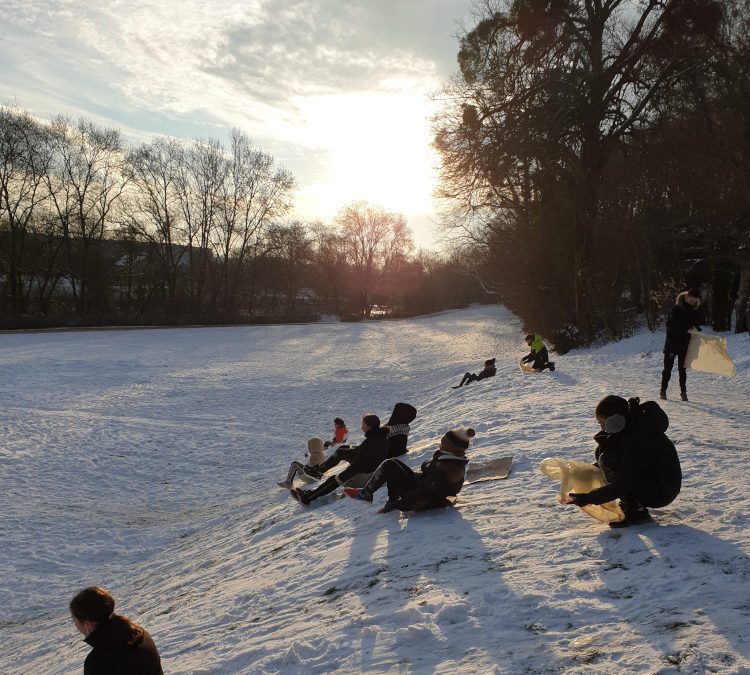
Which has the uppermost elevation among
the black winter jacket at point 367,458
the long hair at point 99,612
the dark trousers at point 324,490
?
the long hair at point 99,612

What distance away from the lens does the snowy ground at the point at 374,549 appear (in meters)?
3.24

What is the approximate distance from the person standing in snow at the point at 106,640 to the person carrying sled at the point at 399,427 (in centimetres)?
548

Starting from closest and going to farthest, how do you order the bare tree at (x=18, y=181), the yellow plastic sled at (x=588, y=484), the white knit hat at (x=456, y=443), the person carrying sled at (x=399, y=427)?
1. the yellow plastic sled at (x=588, y=484)
2. the white knit hat at (x=456, y=443)
3. the person carrying sled at (x=399, y=427)
4. the bare tree at (x=18, y=181)

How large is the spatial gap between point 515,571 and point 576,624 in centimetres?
76

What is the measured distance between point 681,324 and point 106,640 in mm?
9357

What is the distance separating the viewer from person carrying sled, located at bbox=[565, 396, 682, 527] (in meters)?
4.17

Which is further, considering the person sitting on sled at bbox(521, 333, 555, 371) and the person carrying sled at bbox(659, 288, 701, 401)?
the person sitting on sled at bbox(521, 333, 555, 371)

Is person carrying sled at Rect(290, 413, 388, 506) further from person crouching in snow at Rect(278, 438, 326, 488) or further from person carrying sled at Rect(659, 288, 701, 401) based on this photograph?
person carrying sled at Rect(659, 288, 701, 401)

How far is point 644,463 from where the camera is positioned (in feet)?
13.7

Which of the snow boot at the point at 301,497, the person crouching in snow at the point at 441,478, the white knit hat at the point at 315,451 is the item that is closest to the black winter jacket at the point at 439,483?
the person crouching in snow at the point at 441,478

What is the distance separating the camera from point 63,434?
12.5 m

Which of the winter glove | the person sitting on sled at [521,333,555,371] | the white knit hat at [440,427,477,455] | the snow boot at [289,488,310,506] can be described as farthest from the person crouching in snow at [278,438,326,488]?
the person sitting on sled at [521,333,555,371]

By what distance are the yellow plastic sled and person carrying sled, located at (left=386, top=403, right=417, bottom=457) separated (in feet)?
10.8

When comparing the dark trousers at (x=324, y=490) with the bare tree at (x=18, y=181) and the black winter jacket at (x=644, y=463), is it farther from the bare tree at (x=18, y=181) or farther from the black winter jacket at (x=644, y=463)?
the bare tree at (x=18, y=181)
